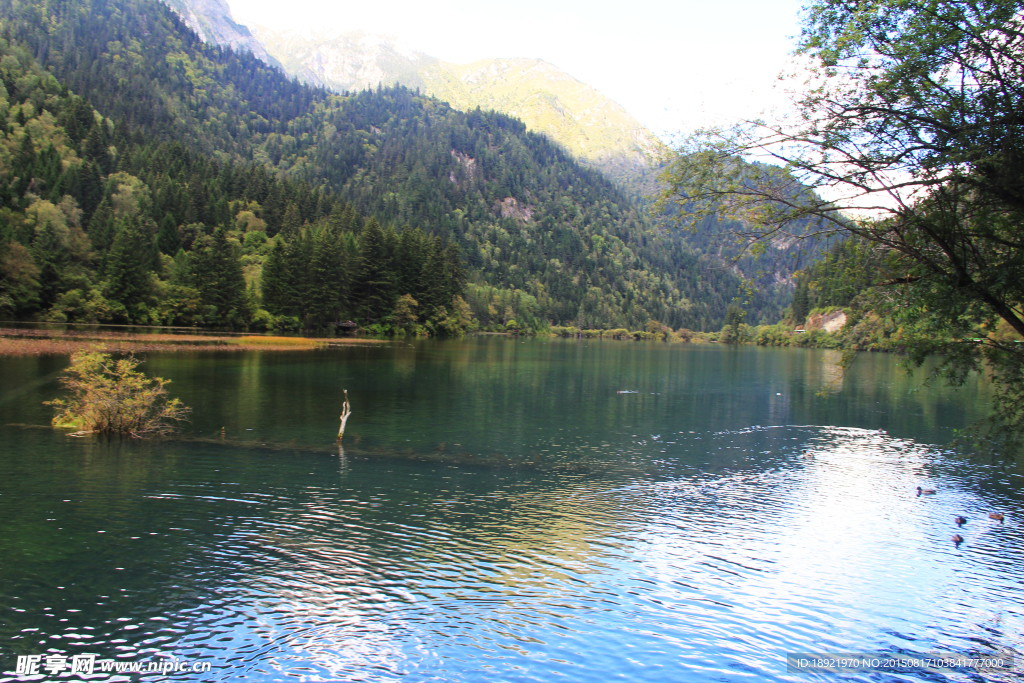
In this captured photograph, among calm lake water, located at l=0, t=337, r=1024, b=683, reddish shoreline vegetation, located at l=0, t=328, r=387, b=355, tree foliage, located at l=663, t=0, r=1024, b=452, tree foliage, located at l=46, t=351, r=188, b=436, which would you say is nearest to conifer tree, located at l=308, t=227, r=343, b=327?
reddish shoreline vegetation, located at l=0, t=328, r=387, b=355

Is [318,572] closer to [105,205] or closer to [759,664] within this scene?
[759,664]

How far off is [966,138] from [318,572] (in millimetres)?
16602

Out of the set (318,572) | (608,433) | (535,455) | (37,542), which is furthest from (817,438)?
(37,542)

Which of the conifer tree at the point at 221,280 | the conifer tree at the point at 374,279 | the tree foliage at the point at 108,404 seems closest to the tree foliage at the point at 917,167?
the tree foliage at the point at 108,404

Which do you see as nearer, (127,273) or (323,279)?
(127,273)

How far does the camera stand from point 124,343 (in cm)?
6600

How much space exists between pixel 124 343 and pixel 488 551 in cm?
6349

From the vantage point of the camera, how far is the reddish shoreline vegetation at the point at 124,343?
5641cm

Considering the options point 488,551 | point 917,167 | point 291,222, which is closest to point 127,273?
point 291,222

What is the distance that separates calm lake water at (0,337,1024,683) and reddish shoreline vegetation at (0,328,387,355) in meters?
24.1

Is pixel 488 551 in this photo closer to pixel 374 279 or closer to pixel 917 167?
pixel 917 167

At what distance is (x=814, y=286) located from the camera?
54.0 ft

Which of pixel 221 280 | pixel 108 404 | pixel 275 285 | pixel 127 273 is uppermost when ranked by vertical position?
pixel 127 273

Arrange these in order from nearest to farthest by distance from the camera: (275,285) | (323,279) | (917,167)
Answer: (917,167)
(275,285)
(323,279)
